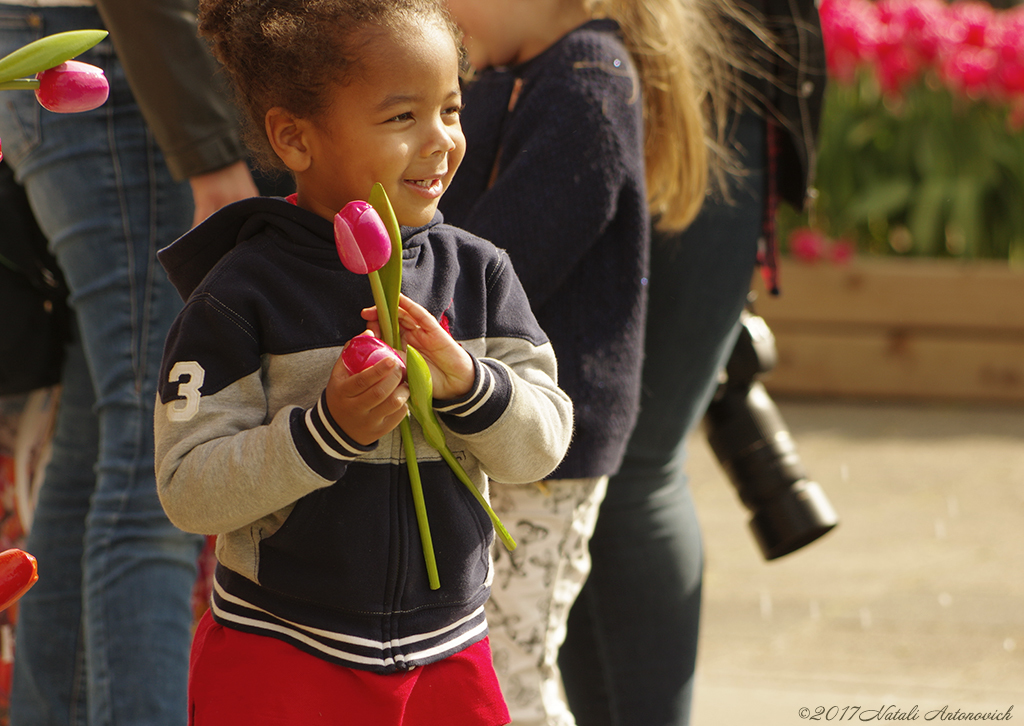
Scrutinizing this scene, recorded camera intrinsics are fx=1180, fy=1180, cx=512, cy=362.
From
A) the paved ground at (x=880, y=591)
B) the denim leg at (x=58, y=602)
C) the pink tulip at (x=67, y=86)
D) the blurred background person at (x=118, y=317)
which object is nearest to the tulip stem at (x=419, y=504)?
the pink tulip at (x=67, y=86)

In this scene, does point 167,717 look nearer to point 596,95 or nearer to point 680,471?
point 680,471

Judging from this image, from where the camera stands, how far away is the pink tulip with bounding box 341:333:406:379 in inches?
40.4

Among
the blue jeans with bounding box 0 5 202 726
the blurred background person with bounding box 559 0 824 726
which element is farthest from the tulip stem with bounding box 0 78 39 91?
the blurred background person with bounding box 559 0 824 726

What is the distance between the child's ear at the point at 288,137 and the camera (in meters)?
1.16

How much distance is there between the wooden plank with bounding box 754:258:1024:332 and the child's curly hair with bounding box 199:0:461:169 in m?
4.05

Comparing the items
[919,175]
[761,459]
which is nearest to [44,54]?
[761,459]

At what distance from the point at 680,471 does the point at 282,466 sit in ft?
3.70

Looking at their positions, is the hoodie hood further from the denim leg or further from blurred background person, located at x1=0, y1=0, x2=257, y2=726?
the denim leg

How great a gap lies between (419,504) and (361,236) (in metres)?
0.29

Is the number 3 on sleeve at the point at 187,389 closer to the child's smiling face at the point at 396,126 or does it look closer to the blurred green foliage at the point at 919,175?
the child's smiling face at the point at 396,126

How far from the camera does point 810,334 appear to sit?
518 centimetres

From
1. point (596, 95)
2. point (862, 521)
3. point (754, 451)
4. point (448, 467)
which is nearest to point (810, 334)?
point (862, 521)

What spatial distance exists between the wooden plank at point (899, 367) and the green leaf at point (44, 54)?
450 cm

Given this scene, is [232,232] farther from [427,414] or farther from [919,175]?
[919,175]
